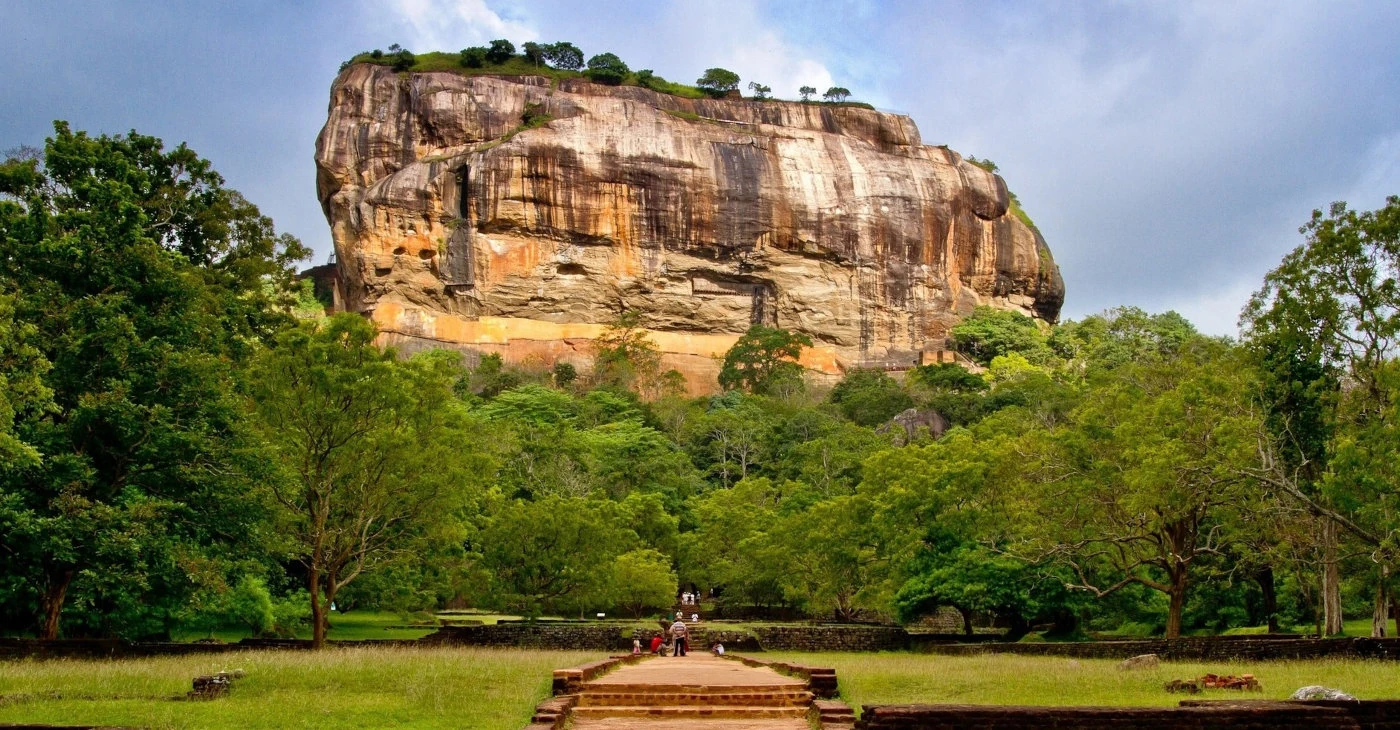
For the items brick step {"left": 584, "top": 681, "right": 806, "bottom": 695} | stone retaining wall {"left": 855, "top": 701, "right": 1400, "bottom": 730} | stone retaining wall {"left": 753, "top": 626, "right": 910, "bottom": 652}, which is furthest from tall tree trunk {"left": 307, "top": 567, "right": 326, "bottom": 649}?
stone retaining wall {"left": 855, "top": 701, "right": 1400, "bottom": 730}

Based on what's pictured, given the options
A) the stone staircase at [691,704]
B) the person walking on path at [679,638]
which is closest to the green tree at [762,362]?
the person walking on path at [679,638]

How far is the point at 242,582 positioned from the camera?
2289 cm

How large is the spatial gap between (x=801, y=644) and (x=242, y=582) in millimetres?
11175

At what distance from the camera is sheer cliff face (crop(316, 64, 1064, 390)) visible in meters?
71.3

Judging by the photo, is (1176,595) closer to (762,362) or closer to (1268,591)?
(1268,591)

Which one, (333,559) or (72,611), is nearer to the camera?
(72,611)

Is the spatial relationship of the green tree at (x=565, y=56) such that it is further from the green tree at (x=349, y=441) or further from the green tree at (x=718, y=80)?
the green tree at (x=349, y=441)

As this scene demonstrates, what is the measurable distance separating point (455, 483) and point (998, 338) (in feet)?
181

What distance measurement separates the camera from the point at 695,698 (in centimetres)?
1214

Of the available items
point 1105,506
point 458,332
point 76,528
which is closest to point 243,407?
point 76,528

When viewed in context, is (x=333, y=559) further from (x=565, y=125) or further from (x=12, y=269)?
(x=565, y=125)

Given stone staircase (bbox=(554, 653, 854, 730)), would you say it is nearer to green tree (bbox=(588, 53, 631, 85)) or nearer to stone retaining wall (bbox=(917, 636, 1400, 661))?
stone retaining wall (bbox=(917, 636, 1400, 661))

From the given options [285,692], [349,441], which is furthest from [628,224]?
[285,692]

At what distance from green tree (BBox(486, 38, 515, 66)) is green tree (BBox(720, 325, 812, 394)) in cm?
2734
